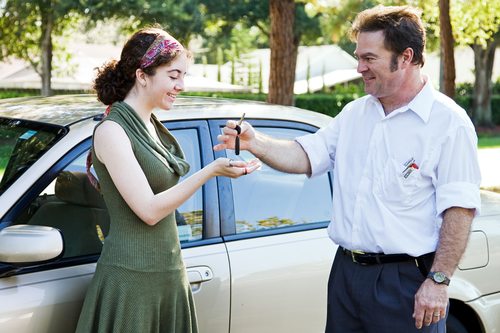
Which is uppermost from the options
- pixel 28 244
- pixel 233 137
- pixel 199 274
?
pixel 233 137

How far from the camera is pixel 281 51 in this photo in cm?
1044

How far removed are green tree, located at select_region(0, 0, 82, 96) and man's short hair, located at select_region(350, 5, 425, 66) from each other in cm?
2554

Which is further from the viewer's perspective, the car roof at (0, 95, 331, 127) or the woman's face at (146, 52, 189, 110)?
the car roof at (0, 95, 331, 127)

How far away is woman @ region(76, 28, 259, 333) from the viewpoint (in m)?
2.96

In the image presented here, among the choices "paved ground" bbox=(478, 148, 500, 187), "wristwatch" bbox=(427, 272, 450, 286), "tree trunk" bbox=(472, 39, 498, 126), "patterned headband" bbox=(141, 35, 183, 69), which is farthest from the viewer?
"tree trunk" bbox=(472, 39, 498, 126)

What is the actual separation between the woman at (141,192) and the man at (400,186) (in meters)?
0.29

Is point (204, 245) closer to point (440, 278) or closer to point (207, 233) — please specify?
point (207, 233)

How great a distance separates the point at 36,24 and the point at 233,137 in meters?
29.2

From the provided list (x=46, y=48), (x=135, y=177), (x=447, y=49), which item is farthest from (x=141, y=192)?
(x=46, y=48)

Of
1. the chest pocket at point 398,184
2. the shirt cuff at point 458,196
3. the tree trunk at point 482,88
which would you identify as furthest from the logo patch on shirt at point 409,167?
the tree trunk at point 482,88

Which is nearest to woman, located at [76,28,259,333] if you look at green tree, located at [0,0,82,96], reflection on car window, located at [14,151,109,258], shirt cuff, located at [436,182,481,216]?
reflection on car window, located at [14,151,109,258]

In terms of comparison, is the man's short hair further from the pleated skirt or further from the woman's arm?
the pleated skirt

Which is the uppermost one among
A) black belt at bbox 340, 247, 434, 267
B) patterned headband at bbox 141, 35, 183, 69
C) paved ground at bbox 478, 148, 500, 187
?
patterned headband at bbox 141, 35, 183, 69

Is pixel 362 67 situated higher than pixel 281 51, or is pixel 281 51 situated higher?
pixel 281 51
